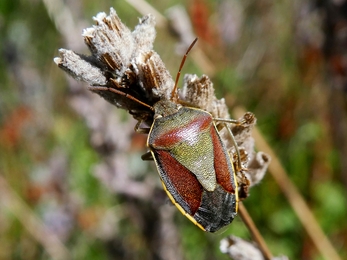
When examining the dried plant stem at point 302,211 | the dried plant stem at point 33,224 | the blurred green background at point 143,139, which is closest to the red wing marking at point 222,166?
the blurred green background at point 143,139

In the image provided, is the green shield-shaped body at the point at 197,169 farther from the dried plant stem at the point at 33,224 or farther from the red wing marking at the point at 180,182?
the dried plant stem at the point at 33,224

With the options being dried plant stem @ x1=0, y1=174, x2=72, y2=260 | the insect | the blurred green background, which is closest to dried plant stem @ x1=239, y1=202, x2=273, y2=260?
the insect

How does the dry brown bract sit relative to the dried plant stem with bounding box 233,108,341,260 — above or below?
above

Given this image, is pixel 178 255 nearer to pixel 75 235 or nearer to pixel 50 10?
pixel 75 235

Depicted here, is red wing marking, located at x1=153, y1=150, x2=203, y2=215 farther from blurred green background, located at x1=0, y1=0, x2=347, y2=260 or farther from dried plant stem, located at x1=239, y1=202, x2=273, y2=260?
blurred green background, located at x1=0, y1=0, x2=347, y2=260

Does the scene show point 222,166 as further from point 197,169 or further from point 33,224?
point 33,224

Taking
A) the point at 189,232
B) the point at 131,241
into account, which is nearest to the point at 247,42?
the point at 189,232
